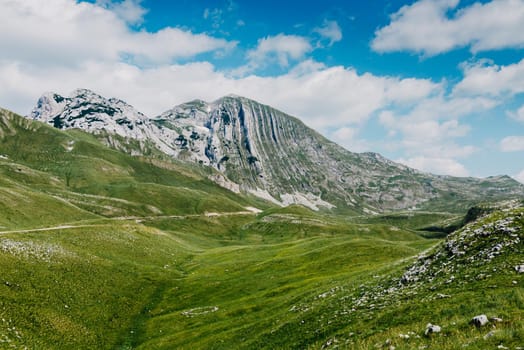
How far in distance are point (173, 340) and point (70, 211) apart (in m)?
155

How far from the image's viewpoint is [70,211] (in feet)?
575

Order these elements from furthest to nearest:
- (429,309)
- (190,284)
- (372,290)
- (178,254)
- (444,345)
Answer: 1. (178,254)
2. (190,284)
3. (372,290)
4. (429,309)
5. (444,345)

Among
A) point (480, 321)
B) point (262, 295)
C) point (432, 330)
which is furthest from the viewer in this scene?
point (262, 295)

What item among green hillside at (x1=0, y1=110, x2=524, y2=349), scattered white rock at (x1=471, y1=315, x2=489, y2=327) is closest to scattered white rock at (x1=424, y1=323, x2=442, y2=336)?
green hillside at (x1=0, y1=110, x2=524, y2=349)

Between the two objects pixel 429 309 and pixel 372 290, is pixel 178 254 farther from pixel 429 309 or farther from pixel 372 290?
pixel 429 309

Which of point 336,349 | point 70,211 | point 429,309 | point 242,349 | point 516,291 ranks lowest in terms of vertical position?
point 70,211

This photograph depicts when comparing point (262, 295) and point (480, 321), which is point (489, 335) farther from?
point (262, 295)

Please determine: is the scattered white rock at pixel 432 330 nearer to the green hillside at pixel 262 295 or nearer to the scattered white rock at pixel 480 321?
the green hillside at pixel 262 295

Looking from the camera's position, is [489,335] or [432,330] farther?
[432,330]

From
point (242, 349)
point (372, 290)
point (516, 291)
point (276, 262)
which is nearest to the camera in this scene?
point (516, 291)

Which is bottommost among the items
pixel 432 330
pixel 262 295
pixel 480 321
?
pixel 262 295

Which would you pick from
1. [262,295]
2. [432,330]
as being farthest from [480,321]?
[262,295]

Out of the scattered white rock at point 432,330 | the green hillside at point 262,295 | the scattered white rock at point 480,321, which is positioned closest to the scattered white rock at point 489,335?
the green hillside at point 262,295

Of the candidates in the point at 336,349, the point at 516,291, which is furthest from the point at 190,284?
the point at 516,291
